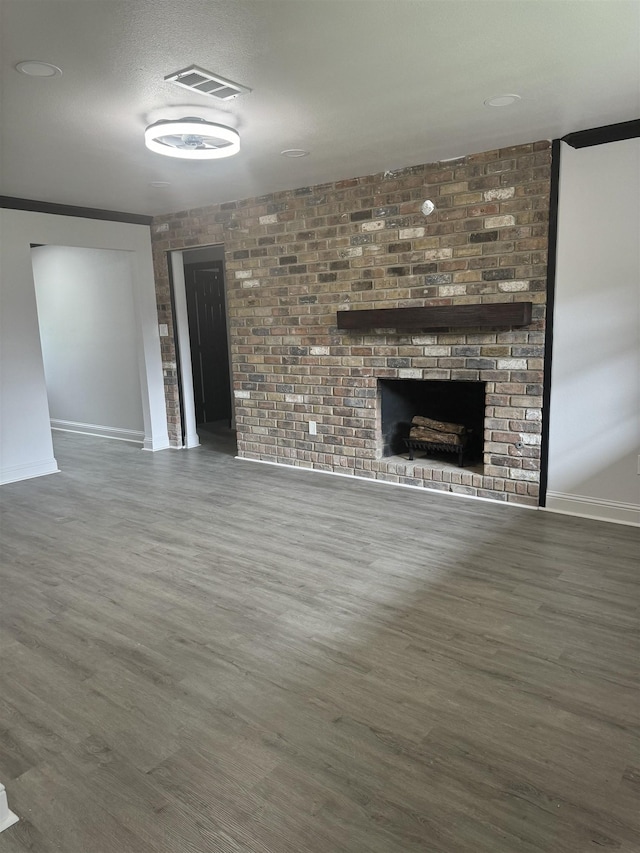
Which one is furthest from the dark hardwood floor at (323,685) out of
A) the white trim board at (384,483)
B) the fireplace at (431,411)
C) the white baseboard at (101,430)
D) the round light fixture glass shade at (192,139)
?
the white baseboard at (101,430)

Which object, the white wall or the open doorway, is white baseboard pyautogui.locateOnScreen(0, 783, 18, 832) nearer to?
the white wall

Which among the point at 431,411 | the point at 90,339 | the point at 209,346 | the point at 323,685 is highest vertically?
the point at 90,339

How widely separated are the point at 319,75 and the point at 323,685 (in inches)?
97.2


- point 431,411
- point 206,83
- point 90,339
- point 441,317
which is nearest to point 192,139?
point 206,83

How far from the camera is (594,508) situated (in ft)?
12.1

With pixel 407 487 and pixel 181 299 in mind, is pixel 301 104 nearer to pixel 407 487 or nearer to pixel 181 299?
pixel 407 487

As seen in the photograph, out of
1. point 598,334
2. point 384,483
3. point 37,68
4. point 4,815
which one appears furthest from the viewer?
point 384,483

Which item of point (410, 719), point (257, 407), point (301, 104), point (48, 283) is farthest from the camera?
point (48, 283)

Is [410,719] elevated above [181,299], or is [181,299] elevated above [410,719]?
[181,299]

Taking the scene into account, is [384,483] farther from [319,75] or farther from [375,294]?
[319,75]

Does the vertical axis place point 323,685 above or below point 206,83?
below

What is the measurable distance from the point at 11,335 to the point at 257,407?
2165 mm

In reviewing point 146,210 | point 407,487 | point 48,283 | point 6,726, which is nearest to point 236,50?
point 6,726

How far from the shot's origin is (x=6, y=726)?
193cm
